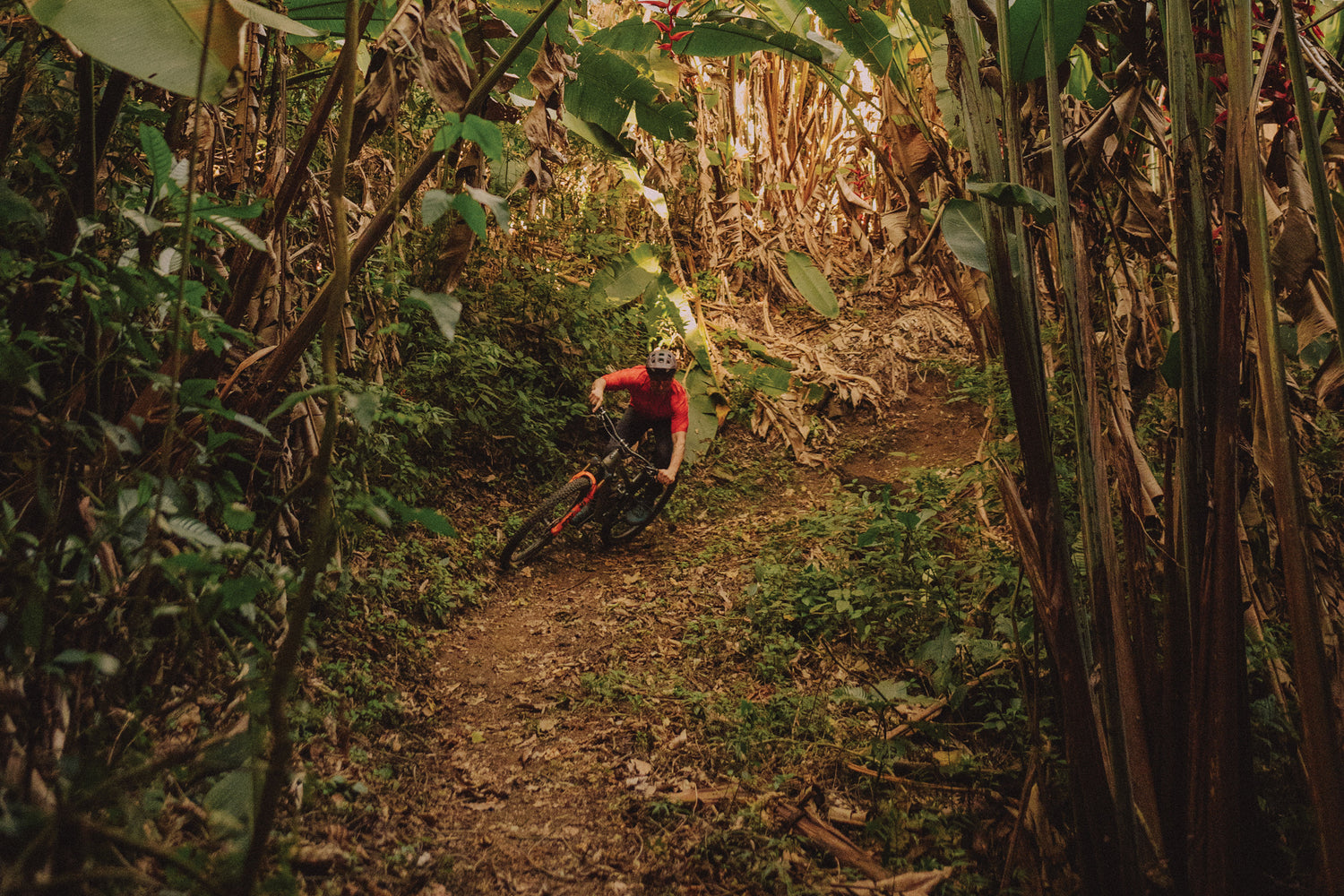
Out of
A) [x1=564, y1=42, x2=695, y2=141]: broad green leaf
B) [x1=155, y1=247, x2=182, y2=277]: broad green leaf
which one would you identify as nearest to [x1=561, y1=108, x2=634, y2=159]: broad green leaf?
[x1=564, y1=42, x2=695, y2=141]: broad green leaf

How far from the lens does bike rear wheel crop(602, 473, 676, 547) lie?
18.2 feet

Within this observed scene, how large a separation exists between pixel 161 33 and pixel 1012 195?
199 cm

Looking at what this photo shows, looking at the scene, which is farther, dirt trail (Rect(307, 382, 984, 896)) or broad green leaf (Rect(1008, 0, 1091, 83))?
dirt trail (Rect(307, 382, 984, 896))

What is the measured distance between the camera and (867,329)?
8320 millimetres

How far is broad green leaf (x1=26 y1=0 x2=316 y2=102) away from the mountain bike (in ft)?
11.5

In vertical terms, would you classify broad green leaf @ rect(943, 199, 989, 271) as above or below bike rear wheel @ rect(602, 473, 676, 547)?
above

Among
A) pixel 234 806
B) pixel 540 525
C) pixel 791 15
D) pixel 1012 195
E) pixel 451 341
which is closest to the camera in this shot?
pixel 234 806

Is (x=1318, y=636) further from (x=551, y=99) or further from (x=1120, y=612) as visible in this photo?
(x=551, y=99)

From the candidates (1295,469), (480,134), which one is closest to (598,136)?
(480,134)

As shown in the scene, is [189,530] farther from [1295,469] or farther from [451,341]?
[1295,469]

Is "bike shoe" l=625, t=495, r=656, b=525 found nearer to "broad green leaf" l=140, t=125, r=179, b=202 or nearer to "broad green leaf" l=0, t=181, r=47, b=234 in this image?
"broad green leaf" l=140, t=125, r=179, b=202

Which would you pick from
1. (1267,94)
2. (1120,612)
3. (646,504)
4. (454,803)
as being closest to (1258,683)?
(1120,612)

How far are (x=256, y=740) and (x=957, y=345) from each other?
7930 mm

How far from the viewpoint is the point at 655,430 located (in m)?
5.90
